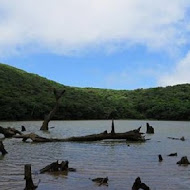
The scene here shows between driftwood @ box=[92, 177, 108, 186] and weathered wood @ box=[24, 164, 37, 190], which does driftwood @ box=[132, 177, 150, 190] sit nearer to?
driftwood @ box=[92, 177, 108, 186]

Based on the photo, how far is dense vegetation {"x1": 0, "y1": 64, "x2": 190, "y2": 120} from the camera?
9044 cm

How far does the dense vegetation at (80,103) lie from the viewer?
90.4 metres

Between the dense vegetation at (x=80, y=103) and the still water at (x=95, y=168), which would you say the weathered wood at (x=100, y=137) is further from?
the dense vegetation at (x=80, y=103)

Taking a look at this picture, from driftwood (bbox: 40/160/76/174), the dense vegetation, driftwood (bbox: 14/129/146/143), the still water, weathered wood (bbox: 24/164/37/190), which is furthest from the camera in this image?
the dense vegetation

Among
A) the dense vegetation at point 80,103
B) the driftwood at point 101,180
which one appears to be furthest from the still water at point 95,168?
the dense vegetation at point 80,103

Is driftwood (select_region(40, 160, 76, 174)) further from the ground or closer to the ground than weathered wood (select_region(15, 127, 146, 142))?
closer to the ground

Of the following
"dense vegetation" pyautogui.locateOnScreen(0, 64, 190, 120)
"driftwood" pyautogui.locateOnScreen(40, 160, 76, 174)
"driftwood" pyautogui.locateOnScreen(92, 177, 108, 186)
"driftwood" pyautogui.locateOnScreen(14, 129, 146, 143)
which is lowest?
"driftwood" pyautogui.locateOnScreen(92, 177, 108, 186)

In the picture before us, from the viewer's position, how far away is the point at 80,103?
109750mm

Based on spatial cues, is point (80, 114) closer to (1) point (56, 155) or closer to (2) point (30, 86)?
(2) point (30, 86)

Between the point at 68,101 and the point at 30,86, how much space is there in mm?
11682

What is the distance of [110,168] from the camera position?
18.9 m

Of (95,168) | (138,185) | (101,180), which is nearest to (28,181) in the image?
(101,180)

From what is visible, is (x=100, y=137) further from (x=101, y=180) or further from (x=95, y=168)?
(x=101, y=180)

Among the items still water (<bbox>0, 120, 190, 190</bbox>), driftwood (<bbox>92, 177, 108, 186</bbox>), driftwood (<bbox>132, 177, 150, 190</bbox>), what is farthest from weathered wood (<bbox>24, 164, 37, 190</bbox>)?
driftwood (<bbox>132, 177, 150, 190</bbox>)
